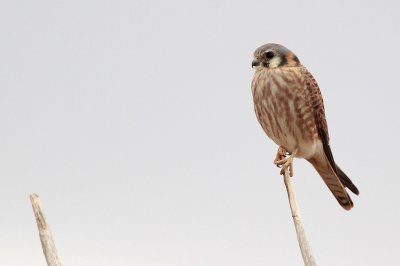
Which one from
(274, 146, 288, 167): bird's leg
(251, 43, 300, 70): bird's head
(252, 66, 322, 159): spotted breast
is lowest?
(274, 146, 288, 167): bird's leg

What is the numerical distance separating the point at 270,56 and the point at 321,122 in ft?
1.76

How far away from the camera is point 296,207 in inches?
156

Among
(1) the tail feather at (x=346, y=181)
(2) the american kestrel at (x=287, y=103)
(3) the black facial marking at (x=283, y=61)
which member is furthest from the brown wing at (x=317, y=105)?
(1) the tail feather at (x=346, y=181)

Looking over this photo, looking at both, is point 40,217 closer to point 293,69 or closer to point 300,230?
point 300,230

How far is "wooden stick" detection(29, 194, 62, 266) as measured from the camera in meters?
3.31

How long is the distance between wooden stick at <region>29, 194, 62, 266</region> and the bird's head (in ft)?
6.24

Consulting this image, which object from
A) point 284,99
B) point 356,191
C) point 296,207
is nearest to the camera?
point 296,207

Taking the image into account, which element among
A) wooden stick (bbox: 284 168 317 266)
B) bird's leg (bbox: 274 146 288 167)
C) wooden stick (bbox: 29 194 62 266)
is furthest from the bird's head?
wooden stick (bbox: 29 194 62 266)

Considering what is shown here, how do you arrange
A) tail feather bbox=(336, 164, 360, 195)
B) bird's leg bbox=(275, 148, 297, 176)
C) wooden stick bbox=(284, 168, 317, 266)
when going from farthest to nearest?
tail feather bbox=(336, 164, 360, 195) < bird's leg bbox=(275, 148, 297, 176) < wooden stick bbox=(284, 168, 317, 266)

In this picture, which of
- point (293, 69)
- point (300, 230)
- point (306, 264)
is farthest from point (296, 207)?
point (293, 69)

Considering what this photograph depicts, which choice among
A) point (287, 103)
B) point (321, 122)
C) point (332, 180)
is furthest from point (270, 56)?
point (332, 180)

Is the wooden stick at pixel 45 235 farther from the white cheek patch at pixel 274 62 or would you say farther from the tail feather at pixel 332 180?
the tail feather at pixel 332 180

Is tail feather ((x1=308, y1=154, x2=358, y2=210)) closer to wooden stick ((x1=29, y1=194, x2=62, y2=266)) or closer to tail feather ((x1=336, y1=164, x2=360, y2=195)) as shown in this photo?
tail feather ((x1=336, y1=164, x2=360, y2=195))

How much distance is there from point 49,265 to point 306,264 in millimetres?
1163
